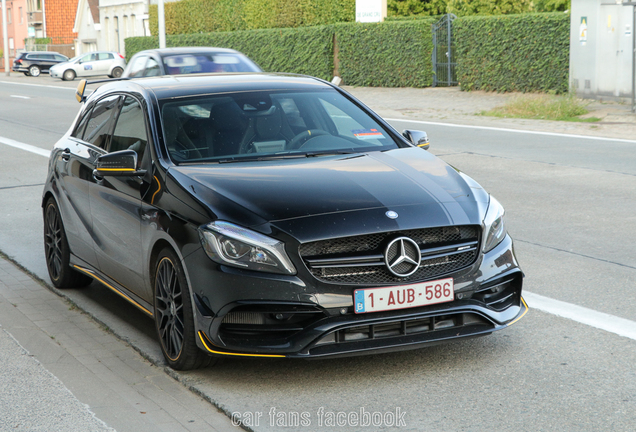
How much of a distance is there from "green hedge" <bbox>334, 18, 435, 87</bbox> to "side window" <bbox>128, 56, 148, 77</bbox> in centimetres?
1290

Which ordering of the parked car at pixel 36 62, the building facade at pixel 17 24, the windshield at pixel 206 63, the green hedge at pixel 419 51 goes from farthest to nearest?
1. the building facade at pixel 17 24
2. the parked car at pixel 36 62
3. the green hedge at pixel 419 51
4. the windshield at pixel 206 63

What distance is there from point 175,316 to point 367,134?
186 centimetres

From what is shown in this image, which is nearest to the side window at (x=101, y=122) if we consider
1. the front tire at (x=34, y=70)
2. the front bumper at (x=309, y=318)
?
the front bumper at (x=309, y=318)

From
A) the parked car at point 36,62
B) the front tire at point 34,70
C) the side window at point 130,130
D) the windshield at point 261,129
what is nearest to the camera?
the windshield at point 261,129

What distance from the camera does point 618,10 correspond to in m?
19.8

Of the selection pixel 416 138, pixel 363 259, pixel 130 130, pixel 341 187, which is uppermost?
pixel 130 130

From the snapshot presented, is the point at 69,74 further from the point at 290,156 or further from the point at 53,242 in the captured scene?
the point at 290,156

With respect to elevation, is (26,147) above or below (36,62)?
below

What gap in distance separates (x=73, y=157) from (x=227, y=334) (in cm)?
264

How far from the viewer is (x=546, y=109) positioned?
19.7 metres

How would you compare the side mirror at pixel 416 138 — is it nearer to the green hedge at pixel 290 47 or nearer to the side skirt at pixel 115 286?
the side skirt at pixel 115 286

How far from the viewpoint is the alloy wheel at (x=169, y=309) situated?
4602 mm

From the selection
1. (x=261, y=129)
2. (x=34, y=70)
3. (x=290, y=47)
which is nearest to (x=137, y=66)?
(x=261, y=129)

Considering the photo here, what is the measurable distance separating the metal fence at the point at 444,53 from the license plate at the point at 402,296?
2475cm
